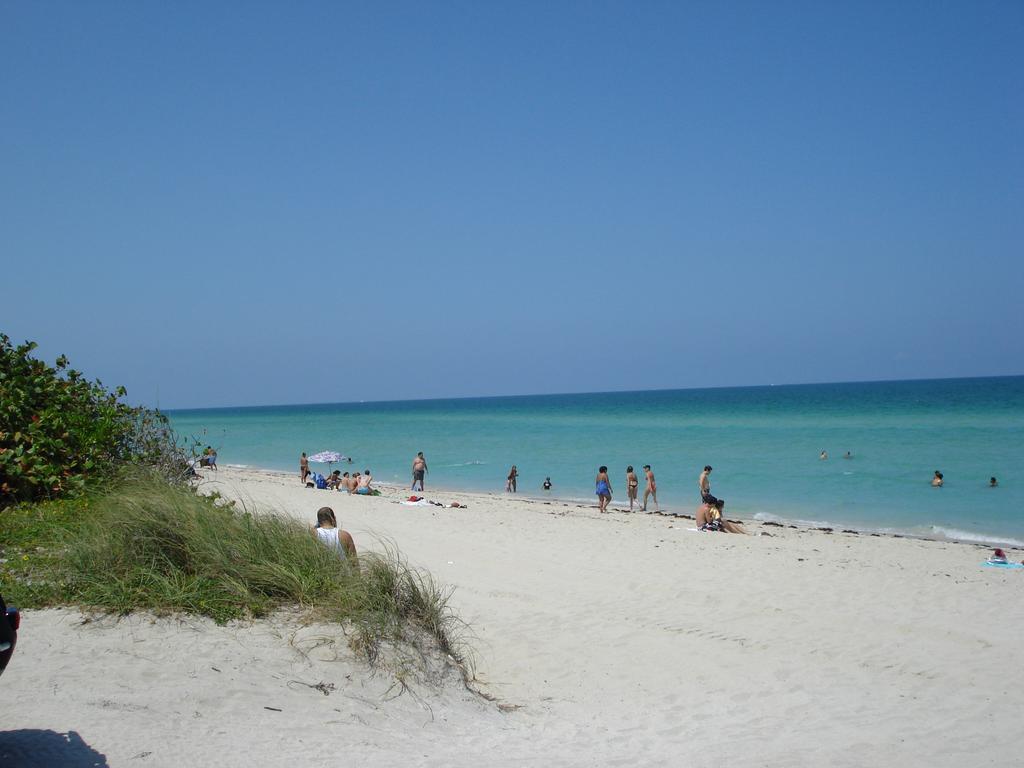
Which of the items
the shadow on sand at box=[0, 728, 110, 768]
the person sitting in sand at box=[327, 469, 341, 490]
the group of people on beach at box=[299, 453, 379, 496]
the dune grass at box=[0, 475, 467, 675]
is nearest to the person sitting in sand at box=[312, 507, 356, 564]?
the dune grass at box=[0, 475, 467, 675]

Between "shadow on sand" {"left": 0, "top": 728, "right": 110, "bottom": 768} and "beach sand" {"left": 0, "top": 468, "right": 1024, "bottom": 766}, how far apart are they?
1 cm

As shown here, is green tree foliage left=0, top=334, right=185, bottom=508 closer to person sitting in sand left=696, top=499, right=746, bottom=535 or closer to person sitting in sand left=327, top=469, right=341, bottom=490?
person sitting in sand left=696, top=499, right=746, bottom=535

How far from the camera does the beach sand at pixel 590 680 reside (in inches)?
164

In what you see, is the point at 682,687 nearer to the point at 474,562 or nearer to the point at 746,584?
the point at 746,584

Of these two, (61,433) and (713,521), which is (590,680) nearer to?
(61,433)

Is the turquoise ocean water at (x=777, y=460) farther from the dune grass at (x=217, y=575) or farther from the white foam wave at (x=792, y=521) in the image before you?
the dune grass at (x=217, y=575)

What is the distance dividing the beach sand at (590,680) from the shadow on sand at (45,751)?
0.01 m

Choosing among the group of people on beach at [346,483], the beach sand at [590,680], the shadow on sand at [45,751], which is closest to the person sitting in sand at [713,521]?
the beach sand at [590,680]

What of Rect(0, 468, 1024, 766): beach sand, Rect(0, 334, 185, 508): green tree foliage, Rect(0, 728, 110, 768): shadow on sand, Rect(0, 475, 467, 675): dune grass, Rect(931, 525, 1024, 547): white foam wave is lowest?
Rect(931, 525, 1024, 547): white foam wave

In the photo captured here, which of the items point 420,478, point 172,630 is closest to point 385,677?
point 172,630

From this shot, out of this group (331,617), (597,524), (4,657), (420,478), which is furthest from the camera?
(420,478)

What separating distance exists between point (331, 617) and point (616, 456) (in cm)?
3262

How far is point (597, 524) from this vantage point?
53.5 feet

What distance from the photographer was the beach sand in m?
4.16
